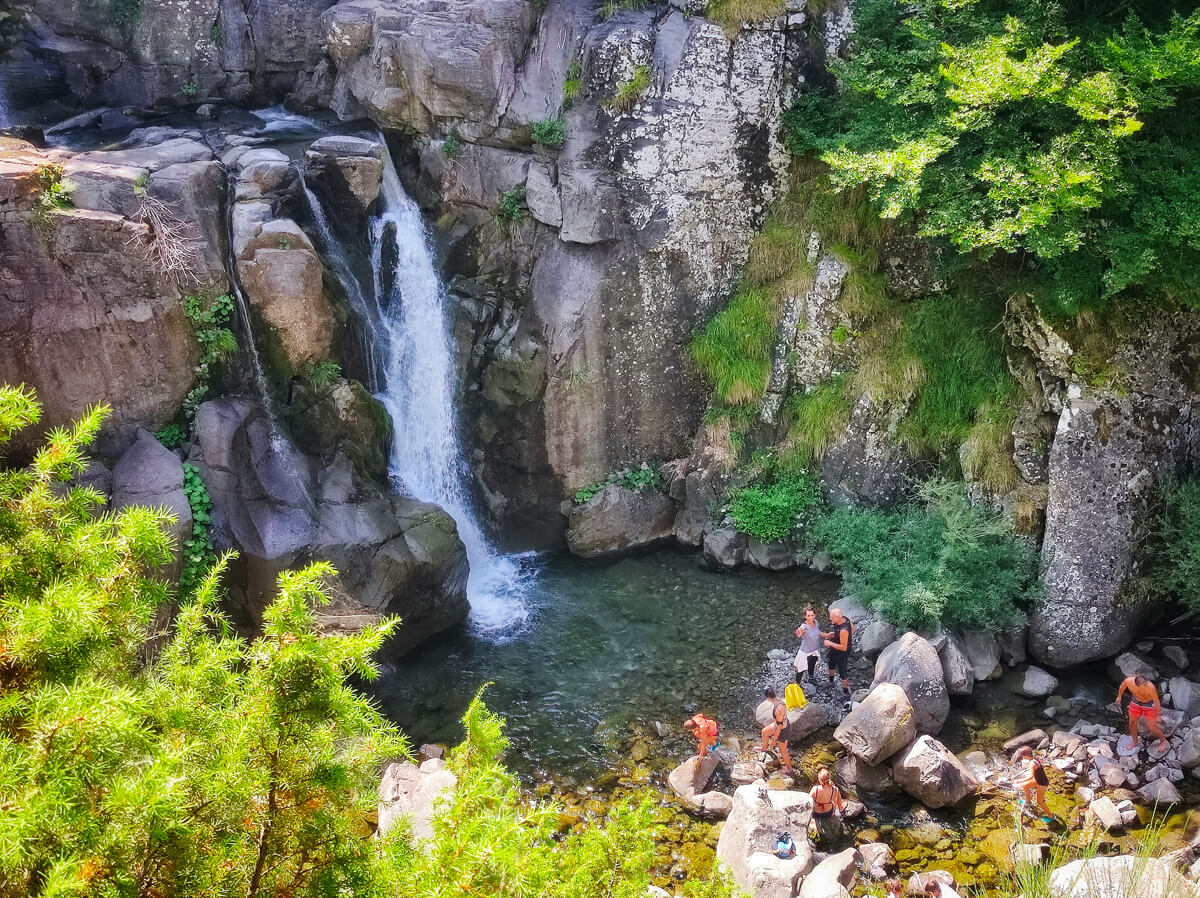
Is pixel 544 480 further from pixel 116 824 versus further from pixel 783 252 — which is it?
pixel 116 824

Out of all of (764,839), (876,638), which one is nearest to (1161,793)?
(876,638)

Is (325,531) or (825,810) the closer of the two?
(825,810)

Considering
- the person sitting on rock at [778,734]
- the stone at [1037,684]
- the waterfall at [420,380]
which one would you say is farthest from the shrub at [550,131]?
the stone at [1037,684]

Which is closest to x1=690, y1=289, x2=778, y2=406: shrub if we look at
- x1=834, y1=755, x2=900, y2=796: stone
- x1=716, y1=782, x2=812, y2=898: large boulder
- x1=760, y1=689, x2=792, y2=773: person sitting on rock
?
x1=760, y1=689, x2=792, y2=773: person sitting on rock

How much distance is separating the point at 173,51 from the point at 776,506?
13.5 m

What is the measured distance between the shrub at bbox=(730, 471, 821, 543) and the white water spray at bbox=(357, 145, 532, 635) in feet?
12.6

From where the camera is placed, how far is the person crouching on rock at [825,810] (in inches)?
368

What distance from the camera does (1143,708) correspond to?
10.3 meters

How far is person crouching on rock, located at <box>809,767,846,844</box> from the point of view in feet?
30.7

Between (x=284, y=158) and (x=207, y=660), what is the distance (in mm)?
10505

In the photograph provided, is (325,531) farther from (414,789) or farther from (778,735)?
(778,735)

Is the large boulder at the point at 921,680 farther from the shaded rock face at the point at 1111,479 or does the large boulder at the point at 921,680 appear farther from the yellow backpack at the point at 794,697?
the shaded rock face at the point at 1111,479

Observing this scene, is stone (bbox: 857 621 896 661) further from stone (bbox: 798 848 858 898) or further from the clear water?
stone (bbox: 798 848 858 898)

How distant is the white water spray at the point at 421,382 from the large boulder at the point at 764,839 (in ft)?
18.2
